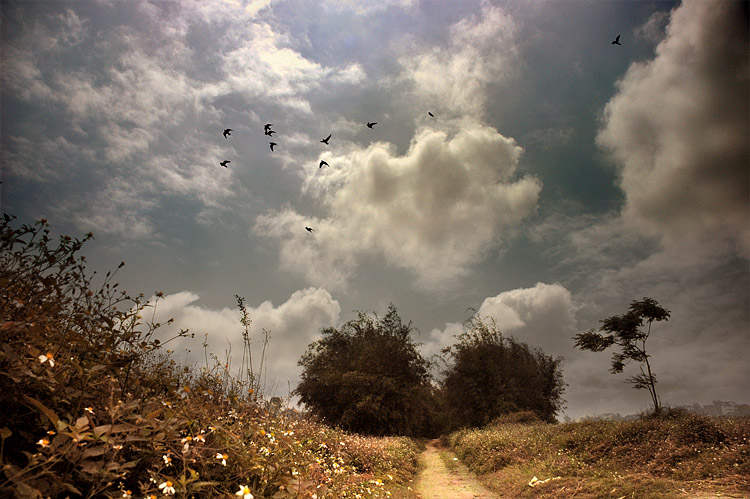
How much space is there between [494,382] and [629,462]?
20245mm

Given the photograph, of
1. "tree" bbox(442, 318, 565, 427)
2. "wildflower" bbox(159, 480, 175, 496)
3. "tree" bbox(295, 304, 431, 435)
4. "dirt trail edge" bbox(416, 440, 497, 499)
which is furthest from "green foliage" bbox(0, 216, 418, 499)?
"tree" bbox(442, 318, 565, 427)

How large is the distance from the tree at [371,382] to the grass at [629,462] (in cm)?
1092

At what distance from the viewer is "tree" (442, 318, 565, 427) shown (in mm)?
27391

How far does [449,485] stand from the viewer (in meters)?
9.91

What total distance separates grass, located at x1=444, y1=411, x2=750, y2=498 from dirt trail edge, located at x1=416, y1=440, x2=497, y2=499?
38cm

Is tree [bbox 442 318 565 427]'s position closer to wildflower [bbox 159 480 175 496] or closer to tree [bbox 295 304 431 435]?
tree [bbox 295 304 431 435]

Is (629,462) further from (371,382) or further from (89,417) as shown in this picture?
(371,382)

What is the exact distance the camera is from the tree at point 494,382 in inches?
1078

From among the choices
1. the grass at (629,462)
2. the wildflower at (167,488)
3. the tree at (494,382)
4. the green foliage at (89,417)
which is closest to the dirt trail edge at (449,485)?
the grass at (629,462)

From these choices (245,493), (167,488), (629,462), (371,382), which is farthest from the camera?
(371,382)

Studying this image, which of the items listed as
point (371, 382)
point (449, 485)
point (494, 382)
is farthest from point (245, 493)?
point (494, 382)

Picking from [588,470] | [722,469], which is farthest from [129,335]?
[722,469]

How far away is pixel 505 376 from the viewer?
28.8 meters

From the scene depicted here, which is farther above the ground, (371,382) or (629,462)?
(371,382)
